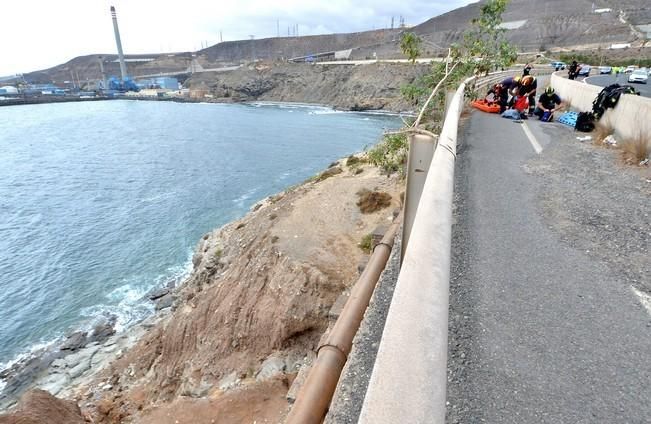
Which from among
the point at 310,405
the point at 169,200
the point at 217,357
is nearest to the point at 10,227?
the point at 169,200

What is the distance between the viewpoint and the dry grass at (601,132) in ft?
27.6

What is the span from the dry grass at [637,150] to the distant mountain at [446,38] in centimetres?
552

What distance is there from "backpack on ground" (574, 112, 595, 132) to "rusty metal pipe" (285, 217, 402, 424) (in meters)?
9.23

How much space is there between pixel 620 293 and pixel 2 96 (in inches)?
5910

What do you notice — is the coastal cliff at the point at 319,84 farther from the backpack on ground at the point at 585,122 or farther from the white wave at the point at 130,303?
the backpack on ground at the point at 585,122

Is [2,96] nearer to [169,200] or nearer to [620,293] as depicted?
[169,200]

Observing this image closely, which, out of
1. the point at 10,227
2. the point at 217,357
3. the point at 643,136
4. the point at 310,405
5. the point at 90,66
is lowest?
the point at 10,227

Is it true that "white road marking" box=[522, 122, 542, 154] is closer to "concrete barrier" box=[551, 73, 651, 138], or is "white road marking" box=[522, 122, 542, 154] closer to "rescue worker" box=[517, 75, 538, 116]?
"concrete barrier" box=[551, 73, 651, 138]

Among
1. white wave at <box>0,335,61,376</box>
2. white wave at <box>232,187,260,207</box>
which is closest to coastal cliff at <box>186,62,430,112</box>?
white wave at <box>232,187,260,207</box>

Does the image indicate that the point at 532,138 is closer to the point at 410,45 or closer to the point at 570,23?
the point at 410,45

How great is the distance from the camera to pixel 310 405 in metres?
2.24

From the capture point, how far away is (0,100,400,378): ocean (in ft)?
59.7

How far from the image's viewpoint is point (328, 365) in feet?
7.98

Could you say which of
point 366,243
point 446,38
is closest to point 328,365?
point 366,243
